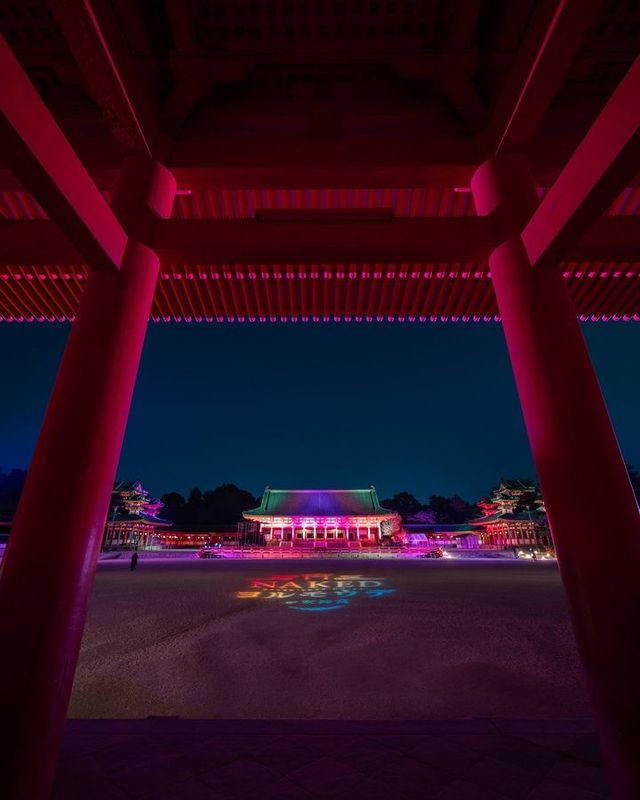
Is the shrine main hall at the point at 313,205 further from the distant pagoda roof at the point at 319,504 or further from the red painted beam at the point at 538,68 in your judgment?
the distant pagoda roof at the point at 319,504

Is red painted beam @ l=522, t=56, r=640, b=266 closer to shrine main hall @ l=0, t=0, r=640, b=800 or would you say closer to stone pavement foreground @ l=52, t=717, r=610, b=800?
shrine main hall @ l=0, t=0, r=640, b=800

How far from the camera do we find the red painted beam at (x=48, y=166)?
47.6 inches

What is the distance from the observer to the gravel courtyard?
254cm

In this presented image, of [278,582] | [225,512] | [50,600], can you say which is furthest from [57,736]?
[225,512]

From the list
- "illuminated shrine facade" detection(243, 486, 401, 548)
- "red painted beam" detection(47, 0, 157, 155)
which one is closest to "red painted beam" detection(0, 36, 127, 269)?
"red painted beam" detection(47, 0, 157, 155)

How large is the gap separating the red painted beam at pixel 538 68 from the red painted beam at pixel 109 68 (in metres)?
2.24

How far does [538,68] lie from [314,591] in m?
8.13

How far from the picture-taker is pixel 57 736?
1.35m

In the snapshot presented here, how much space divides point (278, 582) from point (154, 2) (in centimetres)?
966

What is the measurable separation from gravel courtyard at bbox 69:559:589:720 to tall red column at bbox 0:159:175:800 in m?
1.49

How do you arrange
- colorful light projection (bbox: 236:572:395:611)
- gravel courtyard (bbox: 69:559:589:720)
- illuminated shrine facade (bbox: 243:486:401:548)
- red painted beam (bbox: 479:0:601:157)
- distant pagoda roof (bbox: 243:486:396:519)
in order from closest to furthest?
red painted beam (bbox: 479:0:601:157) < gravel courtyard (bbox: 69:559:589:720) < colorful light projection (bbox: 236:572:395:611) < illuminated shrine facade (bbox: 243:486:401:548) < distant pagoda roof (bbox: 243:486:396:519)

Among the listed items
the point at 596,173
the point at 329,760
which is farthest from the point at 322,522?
the point at 596,173

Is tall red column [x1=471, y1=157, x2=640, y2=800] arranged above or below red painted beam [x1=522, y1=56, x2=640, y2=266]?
below

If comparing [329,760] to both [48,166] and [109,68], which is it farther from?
[109,68]
